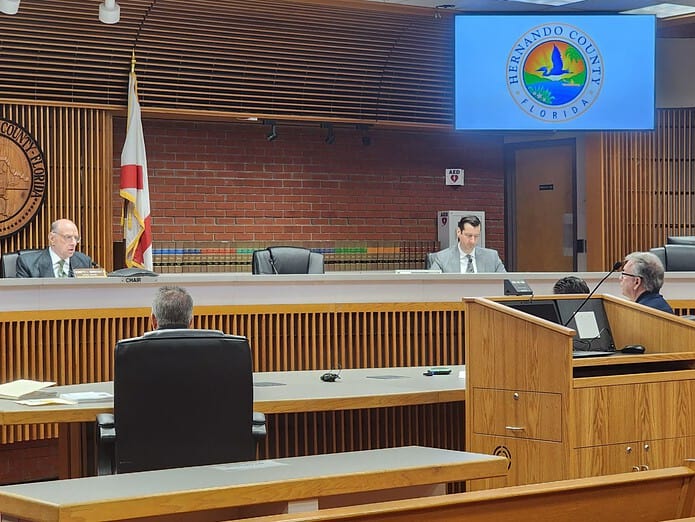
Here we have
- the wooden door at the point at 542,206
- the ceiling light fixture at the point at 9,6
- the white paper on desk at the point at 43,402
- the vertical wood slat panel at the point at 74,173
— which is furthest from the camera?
the wooden door at the point at 542,206

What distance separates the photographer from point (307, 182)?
36.7ft

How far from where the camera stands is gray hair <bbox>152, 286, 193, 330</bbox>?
452cm

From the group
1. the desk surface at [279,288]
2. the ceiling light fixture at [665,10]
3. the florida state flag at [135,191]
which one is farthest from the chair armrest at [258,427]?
the ceiling light fixture at [665,10]

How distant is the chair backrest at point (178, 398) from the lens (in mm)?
3965

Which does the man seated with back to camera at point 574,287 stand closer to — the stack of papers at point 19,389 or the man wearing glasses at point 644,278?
the man wearing glasses at point 644,278

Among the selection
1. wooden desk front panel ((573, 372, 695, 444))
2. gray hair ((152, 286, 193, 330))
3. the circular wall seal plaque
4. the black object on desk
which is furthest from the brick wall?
wooden desk front panel ((573, 372, 695, 444))

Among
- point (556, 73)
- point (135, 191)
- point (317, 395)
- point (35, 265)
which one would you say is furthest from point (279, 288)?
point (556, 73)

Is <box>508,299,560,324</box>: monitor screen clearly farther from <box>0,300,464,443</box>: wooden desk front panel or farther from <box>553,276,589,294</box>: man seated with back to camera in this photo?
<box>0,300,464,443</box>: wooden desk front panel

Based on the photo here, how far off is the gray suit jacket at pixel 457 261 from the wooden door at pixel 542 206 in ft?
10.4

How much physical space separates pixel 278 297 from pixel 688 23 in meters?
5.72

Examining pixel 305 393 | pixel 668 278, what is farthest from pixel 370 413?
pixel 668 278

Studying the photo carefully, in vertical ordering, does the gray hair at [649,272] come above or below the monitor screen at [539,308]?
above

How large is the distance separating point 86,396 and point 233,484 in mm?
2500

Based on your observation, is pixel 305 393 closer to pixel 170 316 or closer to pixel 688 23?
pixel 170 316
